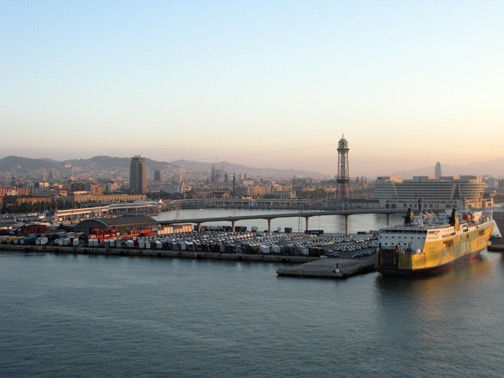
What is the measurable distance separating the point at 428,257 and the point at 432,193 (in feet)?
112

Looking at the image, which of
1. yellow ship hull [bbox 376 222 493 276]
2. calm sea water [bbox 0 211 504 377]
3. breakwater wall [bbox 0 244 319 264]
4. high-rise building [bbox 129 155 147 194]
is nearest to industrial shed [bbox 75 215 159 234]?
breakwater wall [bbox 0 244 319 264]

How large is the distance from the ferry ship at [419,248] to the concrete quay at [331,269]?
516 mm

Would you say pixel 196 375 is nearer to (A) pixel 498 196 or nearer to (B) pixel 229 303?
(B) pixel 229 303

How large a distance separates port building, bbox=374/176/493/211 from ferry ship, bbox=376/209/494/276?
29.9m

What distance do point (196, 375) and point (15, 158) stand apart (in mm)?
176111

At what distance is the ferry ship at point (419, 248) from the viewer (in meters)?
14.0

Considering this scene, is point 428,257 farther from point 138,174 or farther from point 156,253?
point 138,174

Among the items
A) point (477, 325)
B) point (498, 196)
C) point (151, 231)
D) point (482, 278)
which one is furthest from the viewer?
point (498, 196)

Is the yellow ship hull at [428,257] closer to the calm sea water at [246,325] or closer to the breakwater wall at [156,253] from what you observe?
the calm sea water at [246,325]

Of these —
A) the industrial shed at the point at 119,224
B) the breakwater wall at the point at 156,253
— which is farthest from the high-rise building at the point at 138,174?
the breakwater wall at the point at 156,253

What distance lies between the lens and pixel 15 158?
570 ft

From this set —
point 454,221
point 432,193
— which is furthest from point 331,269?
point 432,193

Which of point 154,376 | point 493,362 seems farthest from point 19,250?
point 493,362

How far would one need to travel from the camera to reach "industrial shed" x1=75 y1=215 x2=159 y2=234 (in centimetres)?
2208
